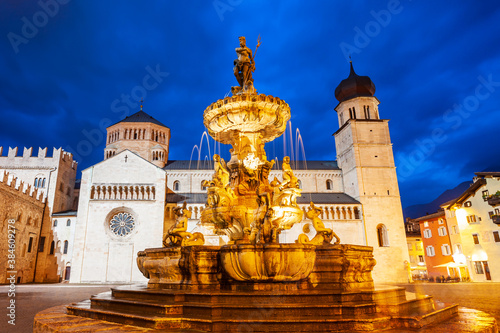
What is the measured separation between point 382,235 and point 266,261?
3375cm

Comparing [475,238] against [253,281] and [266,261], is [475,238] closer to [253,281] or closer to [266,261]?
[253,281]

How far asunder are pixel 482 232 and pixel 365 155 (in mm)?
14046

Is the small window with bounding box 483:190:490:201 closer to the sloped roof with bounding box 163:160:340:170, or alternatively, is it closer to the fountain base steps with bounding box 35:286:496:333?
the sloped roof with bounding box 163:160:340:170

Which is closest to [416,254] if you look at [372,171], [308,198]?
[372,171]

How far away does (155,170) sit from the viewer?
108 feet

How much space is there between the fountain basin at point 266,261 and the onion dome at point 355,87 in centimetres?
3819

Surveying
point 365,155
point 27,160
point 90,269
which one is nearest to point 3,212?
point 90,269

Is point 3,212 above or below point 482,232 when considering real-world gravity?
above

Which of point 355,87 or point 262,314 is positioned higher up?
point 355,87

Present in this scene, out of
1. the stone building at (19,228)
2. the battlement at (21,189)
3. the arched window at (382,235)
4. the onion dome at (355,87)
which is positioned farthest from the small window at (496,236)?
the battlement at (21,189)

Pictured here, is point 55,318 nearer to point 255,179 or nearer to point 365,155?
point 255,179

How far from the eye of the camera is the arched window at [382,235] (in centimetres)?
3509

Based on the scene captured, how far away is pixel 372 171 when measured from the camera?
37.5 m

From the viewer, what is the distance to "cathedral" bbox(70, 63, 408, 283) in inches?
1191
